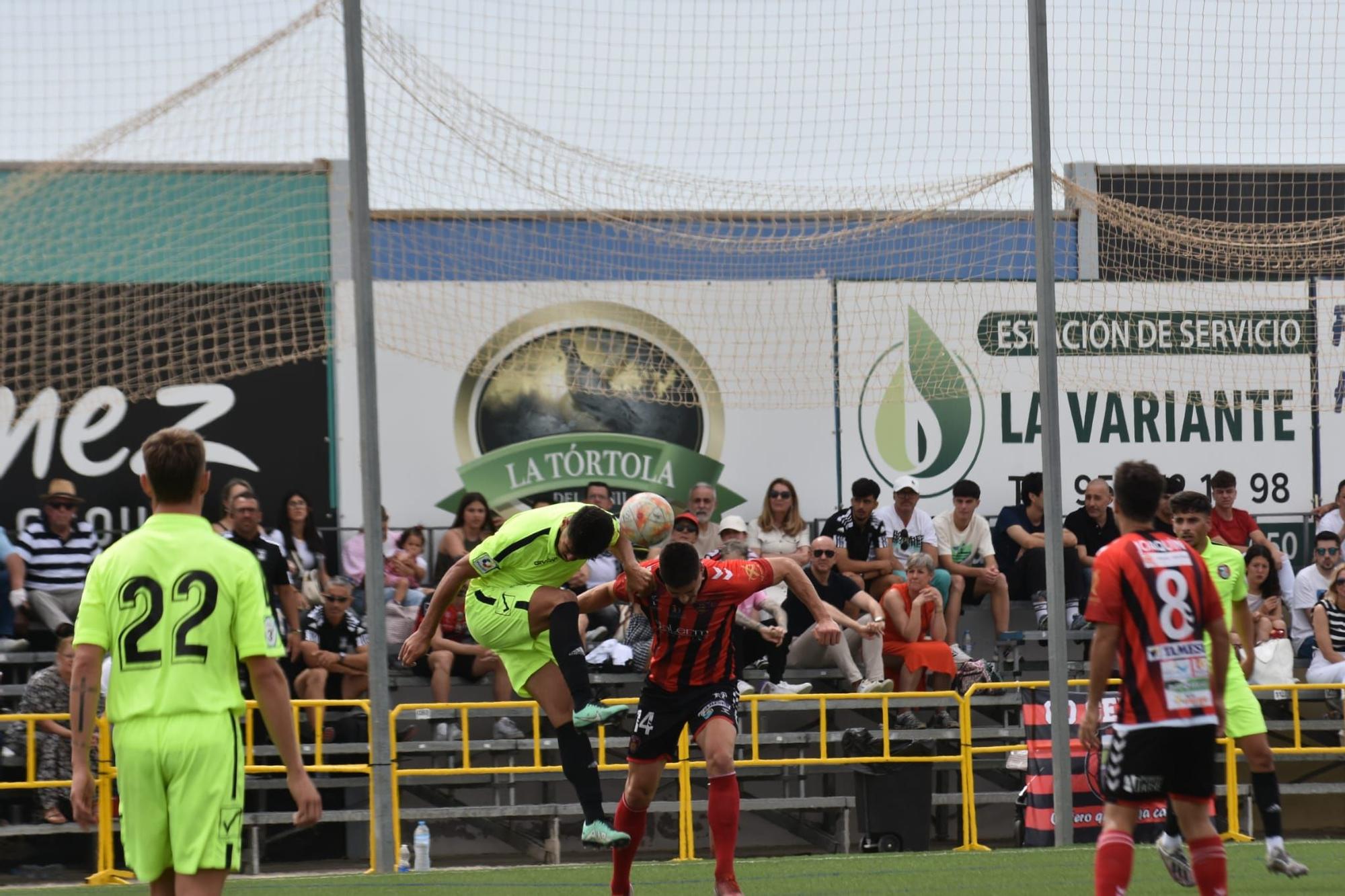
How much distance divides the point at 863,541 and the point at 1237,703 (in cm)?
507

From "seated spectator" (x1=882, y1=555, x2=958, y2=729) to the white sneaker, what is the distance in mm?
2829

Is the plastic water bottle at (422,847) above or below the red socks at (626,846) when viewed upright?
below

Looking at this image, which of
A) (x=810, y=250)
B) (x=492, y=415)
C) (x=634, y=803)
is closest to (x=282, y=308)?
(x=492, y=415)

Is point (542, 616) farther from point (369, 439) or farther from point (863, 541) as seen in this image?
point (863, 541)

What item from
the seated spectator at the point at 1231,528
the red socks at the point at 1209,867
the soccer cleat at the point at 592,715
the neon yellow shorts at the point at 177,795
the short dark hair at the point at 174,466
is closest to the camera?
the neon yellow shorts at the point at 177,795

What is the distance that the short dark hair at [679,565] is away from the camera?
728cm

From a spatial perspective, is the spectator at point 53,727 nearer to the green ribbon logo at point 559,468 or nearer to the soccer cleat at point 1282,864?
the green ribbon logo at point 559,468

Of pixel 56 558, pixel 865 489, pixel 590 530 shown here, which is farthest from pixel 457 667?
pixel 590 530

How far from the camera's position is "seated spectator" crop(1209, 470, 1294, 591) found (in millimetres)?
13719

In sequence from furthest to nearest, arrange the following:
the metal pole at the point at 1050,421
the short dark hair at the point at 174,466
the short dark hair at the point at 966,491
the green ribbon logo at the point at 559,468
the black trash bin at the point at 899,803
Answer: the green ribbon logo at the point at 559,468 < the short dark hair at the point at 966,491 < the black trash bin at the point at 899,803 < the metal pole at the point at 1050,421 < the short dark hair at the point at 174,466

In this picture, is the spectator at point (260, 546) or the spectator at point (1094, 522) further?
the spectator at point (1094, 522)

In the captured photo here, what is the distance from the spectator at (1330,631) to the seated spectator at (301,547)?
7606 millimetres

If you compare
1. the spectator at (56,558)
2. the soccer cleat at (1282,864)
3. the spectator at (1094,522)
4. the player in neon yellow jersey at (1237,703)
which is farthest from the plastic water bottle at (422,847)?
the spectator at (1094,522)

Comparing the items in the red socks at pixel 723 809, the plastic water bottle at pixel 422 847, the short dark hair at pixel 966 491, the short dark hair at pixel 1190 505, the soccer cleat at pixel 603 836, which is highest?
the short dark hair at pixel 1190 505
